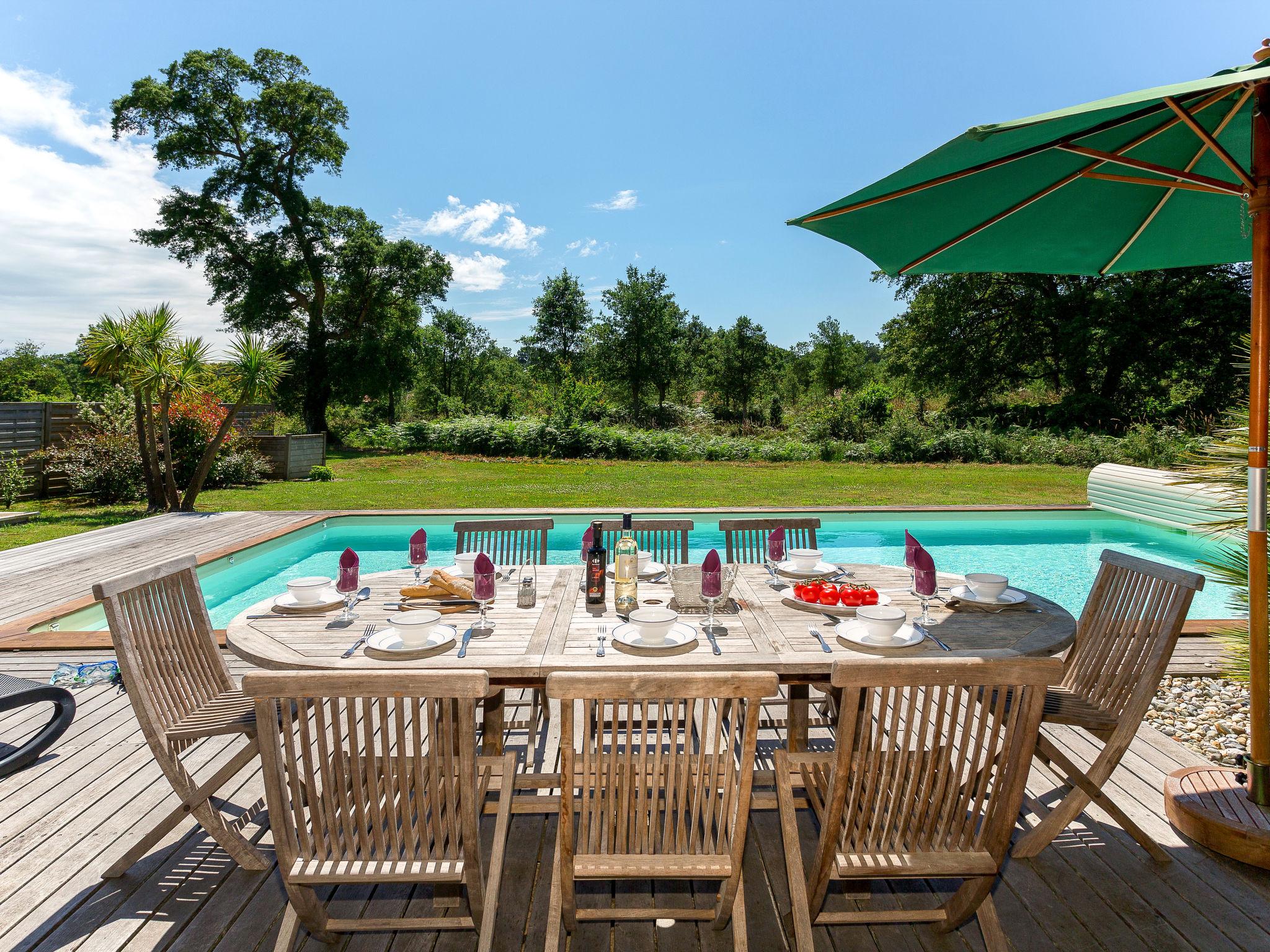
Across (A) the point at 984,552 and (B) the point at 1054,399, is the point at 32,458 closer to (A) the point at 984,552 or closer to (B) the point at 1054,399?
(A) the point at 984,552

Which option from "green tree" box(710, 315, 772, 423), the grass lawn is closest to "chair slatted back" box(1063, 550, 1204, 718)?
the grass lawn

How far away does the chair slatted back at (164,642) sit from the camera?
1931 mm

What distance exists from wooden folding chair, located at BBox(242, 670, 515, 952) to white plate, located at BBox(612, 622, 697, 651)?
64cm

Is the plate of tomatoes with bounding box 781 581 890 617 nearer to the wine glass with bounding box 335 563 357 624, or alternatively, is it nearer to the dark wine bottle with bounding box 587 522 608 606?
the dark wine bottle with bounding box 587 522 608 606

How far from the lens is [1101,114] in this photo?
5.65 ft

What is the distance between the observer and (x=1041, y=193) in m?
2.45

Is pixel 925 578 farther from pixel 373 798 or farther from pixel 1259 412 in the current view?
pixel 373 798

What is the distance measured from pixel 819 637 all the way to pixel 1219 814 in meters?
1.41

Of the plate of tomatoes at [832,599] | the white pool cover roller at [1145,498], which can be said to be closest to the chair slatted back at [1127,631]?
the plate of tomatoes at [832,599]

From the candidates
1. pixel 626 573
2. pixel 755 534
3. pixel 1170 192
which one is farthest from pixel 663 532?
pixel 1170 192

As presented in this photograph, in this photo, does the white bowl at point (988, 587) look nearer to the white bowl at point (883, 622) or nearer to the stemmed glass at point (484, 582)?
the white bowl at point (883, 622)

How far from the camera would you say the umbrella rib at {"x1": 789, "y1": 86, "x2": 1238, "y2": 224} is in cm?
199

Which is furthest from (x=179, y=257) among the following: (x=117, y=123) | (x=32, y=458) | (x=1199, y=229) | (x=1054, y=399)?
(x=1054, y=399)

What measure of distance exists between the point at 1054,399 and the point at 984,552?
49.6 feet
